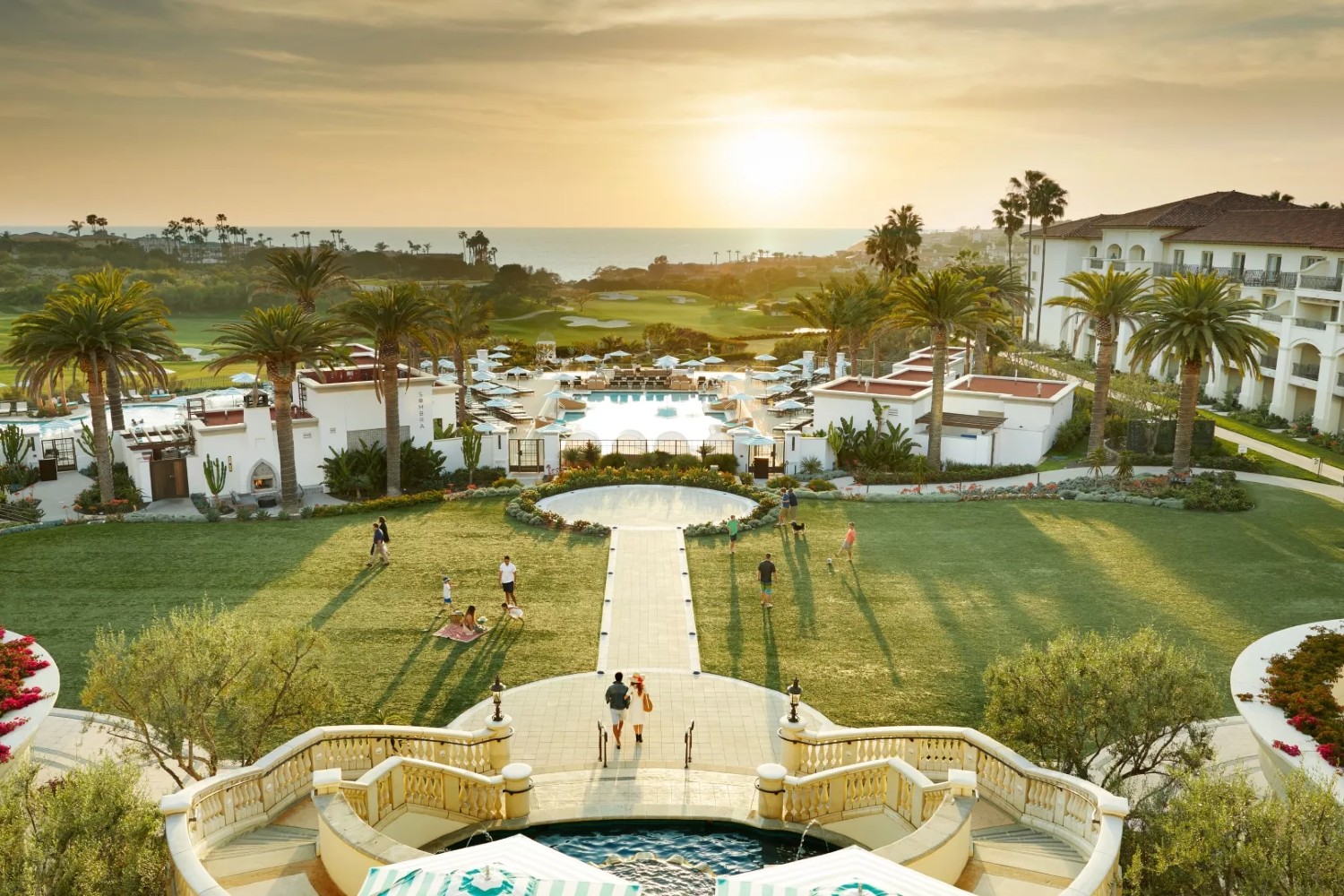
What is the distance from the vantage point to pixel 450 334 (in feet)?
137

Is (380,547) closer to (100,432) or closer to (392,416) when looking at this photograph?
(392,416)

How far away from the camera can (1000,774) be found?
16141 millimetres

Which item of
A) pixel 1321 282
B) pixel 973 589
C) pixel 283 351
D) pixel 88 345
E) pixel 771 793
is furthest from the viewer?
pixel 1321 282

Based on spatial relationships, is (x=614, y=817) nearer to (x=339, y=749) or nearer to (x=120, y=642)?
(x=339, y=749)

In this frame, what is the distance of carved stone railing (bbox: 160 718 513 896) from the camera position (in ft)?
43.0

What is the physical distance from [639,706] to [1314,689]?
12.2 metres

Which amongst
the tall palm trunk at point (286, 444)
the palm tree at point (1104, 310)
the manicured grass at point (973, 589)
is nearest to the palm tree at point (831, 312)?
the palm tree at point (1104, 310)

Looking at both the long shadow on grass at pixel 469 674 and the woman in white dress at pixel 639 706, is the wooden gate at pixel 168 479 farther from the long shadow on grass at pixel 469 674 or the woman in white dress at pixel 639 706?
the woman in white dress at pixel 639 706

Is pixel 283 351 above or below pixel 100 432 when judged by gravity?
above

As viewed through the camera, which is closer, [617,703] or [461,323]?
[617,703]

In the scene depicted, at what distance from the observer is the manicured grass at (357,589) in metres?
22.8

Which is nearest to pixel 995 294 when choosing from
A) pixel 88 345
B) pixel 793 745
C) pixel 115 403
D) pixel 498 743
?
pixel 115 403

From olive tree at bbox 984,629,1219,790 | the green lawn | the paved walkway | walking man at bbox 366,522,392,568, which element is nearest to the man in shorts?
walking man at bbox 366,522,392,568

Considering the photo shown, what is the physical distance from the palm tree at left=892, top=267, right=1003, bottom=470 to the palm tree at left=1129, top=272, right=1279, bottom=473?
6540 millimetres
